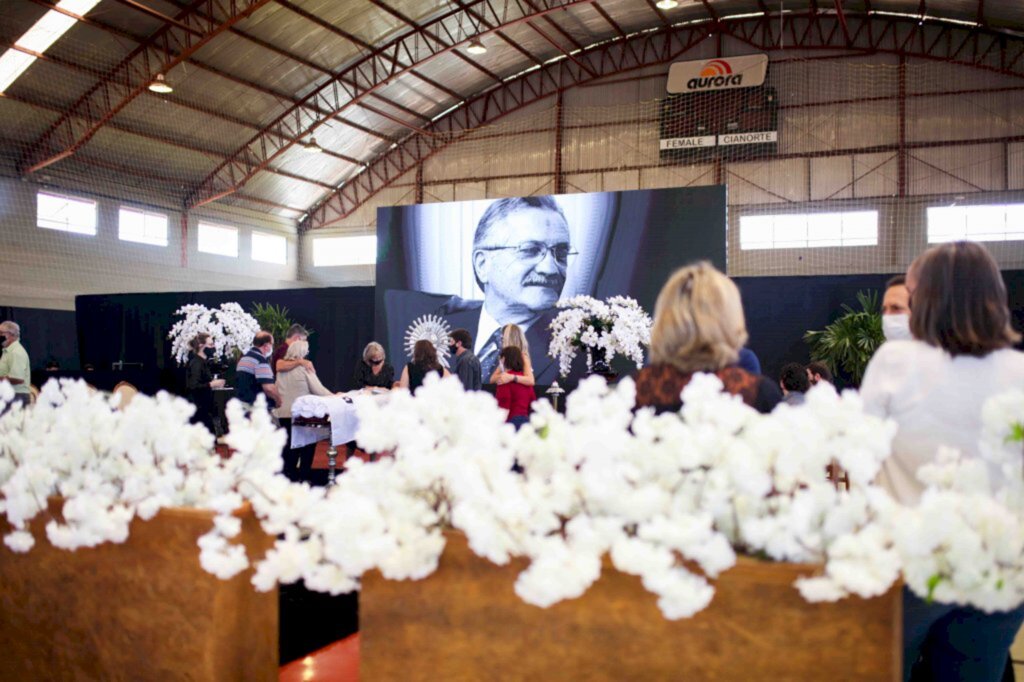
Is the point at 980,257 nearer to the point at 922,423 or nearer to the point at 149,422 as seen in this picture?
the point at 922,423

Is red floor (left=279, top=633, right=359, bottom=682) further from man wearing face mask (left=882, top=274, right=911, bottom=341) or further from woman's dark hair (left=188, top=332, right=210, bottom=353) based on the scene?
woman's dark hair (left=188, top=332, right=210, bottom=353)

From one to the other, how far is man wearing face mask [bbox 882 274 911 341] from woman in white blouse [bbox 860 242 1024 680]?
3.95 ft

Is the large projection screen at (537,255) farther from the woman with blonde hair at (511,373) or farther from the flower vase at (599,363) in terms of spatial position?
the woman with blonde hair at (511,373)

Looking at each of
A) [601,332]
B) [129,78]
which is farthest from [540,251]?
[129,78]

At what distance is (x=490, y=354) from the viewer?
1193 centimetres

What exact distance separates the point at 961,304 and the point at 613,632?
2.70 ft

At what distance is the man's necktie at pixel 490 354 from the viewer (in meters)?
11.9

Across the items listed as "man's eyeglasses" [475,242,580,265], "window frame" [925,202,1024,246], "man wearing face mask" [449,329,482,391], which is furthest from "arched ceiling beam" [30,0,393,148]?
"window frame" [925,202,1024,246]

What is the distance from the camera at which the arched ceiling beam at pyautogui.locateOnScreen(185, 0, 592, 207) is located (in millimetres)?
15031

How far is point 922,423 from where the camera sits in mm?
1521

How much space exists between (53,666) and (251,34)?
45.0 feet

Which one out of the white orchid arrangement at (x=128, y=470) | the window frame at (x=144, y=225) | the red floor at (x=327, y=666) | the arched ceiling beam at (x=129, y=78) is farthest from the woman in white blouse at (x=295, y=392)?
the window frame at (x=144, y=225)

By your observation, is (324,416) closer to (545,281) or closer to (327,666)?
(327,666)

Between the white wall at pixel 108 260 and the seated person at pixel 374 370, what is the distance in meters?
10.4
